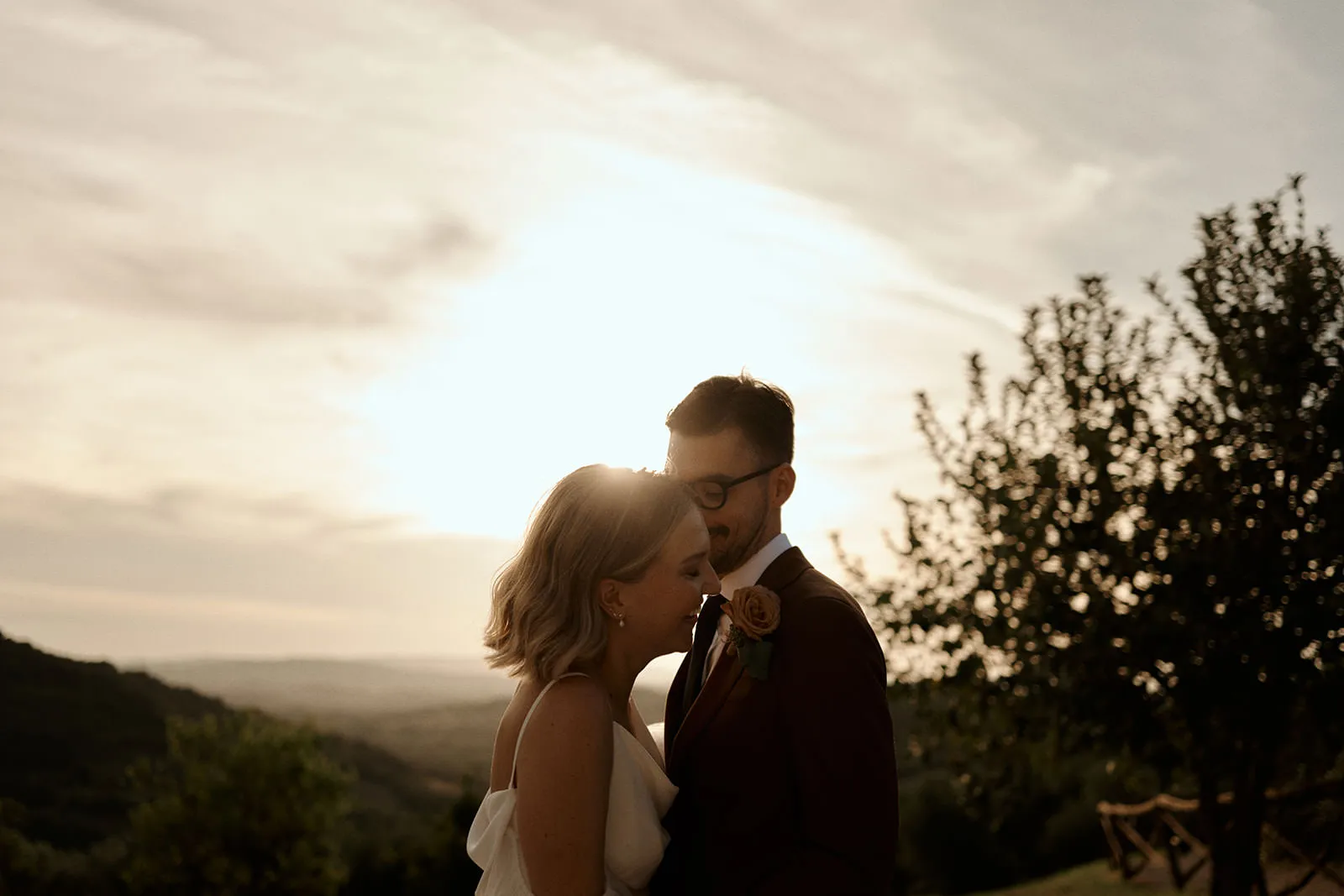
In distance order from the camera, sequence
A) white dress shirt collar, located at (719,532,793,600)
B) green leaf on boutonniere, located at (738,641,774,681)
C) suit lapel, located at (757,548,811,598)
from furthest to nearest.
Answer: white dress shirt collar, located at (719,532,793,600) → suit lapel, located at (757,548,811,598) → green leaf on boutonniere, located at (738,641,774,681)

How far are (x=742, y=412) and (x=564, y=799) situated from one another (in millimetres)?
1818

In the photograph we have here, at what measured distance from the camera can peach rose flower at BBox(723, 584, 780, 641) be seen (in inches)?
167

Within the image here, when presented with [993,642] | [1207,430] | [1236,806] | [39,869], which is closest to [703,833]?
[993,642]

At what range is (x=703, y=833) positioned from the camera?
4.30m

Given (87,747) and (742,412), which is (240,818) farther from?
(742,412)

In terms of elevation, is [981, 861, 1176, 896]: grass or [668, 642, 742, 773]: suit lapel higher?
[668, 642, 742, 773]: suit lapel

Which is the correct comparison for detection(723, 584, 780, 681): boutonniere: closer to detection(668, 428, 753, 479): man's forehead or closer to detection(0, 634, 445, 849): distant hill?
detection(668, 428, 753, 479): man's forehead

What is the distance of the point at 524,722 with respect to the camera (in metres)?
4.12

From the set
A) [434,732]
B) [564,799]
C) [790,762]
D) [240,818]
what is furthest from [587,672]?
[434,732]

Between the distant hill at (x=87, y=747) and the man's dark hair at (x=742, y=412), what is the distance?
3121 centimetres

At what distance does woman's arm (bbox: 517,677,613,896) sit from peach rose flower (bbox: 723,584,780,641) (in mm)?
605

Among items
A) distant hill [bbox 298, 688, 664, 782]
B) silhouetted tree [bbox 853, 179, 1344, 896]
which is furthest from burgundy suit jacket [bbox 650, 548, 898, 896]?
distant hill [bbox 298, 688, 664, 782]

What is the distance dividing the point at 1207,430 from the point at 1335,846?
24.4 feet

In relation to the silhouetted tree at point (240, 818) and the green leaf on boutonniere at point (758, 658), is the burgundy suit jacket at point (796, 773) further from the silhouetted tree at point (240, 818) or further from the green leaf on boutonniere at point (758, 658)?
the silhouetted tree at point (240, 818)
